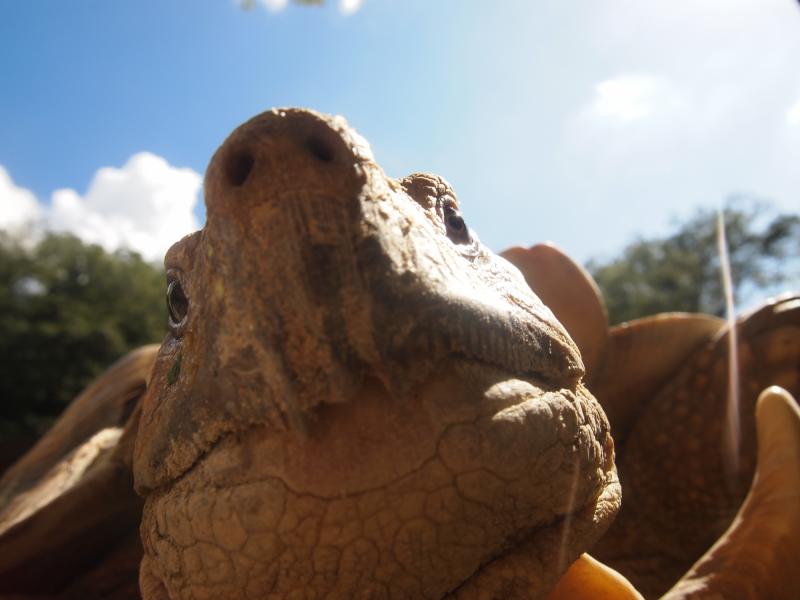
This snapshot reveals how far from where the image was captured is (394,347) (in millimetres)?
885

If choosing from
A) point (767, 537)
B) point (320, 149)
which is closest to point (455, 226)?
point (320, 149)

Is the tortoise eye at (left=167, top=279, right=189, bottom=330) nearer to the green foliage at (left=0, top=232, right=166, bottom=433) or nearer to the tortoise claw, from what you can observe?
the tortoise claw

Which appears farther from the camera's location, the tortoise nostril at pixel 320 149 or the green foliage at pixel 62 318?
the green foliage at pixel 62 318

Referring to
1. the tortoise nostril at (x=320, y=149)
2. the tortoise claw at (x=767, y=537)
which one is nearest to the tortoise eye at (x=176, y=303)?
the tortoise nostril at (x=320, y=149)

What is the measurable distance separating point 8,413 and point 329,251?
21681mm

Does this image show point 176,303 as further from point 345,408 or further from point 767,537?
point 767,537

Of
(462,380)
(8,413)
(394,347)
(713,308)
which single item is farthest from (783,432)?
(713,308)

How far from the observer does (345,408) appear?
918 mm

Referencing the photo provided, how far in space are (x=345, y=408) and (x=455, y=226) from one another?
596 mm

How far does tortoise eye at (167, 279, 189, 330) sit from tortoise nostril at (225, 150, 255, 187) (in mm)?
462

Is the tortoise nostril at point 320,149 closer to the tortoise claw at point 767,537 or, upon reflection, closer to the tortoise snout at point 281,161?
the tortoise snout at point 281,161

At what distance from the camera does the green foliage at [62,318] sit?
1847 cm

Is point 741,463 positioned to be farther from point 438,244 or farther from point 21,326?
point 21,326

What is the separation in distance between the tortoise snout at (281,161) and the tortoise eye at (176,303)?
1.45 ft
